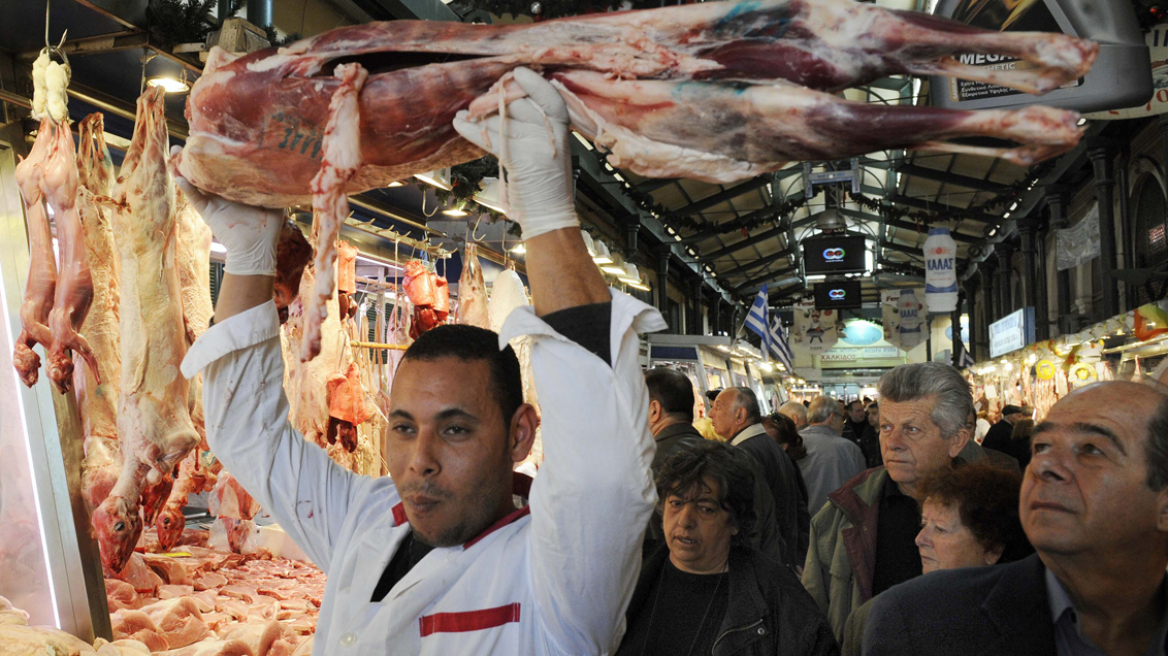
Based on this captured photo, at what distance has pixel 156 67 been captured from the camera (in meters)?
3.74

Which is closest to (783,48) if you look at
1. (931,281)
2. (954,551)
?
(954,551)

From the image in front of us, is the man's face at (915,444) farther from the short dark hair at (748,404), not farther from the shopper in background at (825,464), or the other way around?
the shopper in background at (825,464)

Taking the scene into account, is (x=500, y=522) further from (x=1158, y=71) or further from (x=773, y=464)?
(x=1158, y=71)

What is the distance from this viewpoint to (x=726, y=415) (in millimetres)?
5004

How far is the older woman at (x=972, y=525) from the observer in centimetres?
228

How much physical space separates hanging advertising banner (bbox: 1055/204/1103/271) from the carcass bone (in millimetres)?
12769

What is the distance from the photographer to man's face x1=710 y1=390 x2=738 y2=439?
196 inches

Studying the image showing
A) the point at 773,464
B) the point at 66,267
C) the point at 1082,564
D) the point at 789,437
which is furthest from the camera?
the point at 789,437

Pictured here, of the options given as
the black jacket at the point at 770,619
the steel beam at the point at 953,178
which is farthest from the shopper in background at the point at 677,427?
the steel beam at the point at 953,178

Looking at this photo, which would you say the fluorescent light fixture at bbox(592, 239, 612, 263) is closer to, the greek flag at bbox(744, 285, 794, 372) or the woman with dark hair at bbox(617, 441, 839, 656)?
the woman with dark hair at bbox(617, 441, 839, 656)

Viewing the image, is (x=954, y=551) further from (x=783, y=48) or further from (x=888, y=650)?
(x=783, y=48)

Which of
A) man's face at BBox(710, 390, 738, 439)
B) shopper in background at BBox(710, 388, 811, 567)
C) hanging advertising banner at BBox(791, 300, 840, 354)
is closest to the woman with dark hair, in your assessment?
shopper in background at BBox(710, 388, 811, 567)

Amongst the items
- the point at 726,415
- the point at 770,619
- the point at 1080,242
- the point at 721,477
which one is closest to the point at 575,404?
the point at 770,619

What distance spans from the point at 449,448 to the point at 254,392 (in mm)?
618
